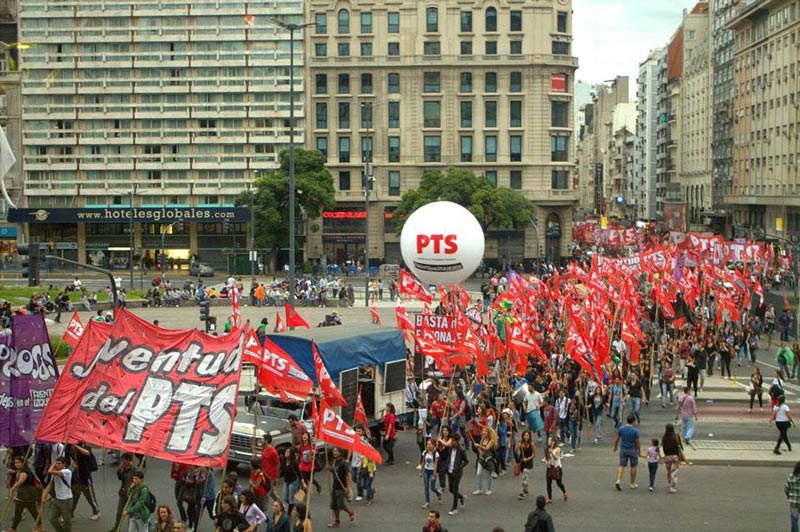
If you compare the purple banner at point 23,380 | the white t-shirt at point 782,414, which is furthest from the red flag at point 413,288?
the purple banner at point 23,380

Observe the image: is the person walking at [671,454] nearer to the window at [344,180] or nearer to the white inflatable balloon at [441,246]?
the white inflatable balloon at [441,246]

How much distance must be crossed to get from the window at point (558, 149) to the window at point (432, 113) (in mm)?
8897

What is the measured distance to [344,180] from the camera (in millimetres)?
83938

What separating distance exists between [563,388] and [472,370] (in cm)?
707

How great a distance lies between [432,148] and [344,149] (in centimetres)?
686

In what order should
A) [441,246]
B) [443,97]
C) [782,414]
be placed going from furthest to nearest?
[443,97] → [441,246] → [782,414]

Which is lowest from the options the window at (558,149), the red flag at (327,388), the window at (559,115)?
the red flag at (327,388)

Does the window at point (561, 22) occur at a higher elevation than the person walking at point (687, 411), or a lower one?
higher

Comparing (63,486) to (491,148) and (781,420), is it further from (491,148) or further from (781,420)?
(491,148)

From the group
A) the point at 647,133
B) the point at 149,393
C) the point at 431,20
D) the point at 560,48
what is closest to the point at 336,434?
the point at 149,393

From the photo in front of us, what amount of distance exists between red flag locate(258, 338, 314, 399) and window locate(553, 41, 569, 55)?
67830 mm

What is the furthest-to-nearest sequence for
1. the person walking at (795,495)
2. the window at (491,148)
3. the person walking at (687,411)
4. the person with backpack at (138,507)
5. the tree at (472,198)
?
1. the window at (491,148)
2. the tree at (472,198)
3. the person walking at (687,411)
4. the person walking at (795,495)
5. the person with backpack at (138,507)

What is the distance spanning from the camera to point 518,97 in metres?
82.8

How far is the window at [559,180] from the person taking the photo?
83.6m
